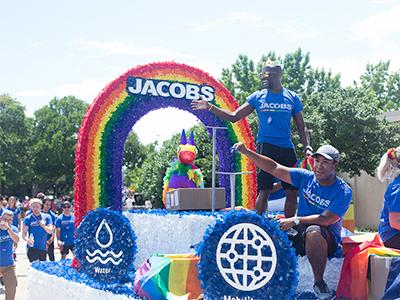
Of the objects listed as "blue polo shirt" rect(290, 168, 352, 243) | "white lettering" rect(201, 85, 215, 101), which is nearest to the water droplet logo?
"blue polo shirt" rect(290, 168, 352, 243)

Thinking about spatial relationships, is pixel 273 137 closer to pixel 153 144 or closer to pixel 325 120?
pixel 325 120

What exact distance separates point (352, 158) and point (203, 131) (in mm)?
5460

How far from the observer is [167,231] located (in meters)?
7.20

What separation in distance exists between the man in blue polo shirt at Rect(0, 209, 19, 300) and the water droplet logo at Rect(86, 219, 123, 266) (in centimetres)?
259

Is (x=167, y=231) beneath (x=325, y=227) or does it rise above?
beneath

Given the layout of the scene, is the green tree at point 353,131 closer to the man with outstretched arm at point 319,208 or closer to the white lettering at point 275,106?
the white lettering at point 275,106

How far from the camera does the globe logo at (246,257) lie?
11.9 ft

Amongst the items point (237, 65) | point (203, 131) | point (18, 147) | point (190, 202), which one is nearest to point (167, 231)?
point (190, 202)

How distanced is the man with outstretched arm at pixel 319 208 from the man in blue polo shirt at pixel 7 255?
4.89m

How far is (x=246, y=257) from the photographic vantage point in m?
3.66

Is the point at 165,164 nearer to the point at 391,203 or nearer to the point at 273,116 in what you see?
the point at 273,116

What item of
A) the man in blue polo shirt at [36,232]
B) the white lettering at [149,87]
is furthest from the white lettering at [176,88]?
the man in blue polo shirt at [36,232]

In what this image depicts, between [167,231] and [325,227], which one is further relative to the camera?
[167,231]

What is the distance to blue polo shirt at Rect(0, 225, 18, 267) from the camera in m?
7.97
